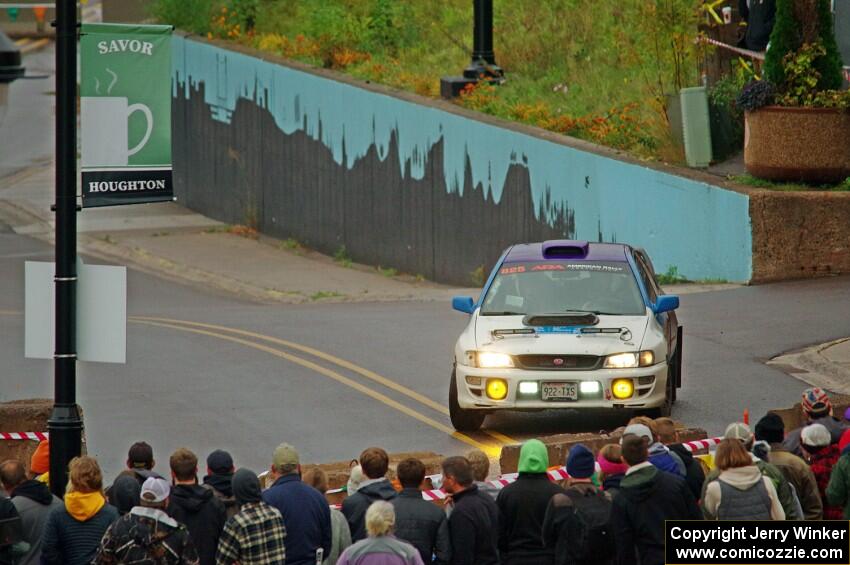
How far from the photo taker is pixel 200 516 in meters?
9.43

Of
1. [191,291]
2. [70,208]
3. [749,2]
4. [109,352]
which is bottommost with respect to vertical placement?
[191,291]

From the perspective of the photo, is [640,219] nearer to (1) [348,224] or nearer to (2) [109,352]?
(1) [348,224]

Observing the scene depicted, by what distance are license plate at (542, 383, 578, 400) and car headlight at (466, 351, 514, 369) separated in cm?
42

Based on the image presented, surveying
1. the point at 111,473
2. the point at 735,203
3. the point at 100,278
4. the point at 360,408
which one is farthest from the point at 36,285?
the point at 735,203

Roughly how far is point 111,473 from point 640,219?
12.8 m

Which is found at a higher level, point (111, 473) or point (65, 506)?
point (65, 506)

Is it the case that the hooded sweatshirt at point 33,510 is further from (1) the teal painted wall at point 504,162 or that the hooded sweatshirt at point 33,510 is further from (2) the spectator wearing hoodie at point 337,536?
(1) the teal painted wall at point 504,162

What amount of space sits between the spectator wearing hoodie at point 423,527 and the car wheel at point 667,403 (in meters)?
6.06

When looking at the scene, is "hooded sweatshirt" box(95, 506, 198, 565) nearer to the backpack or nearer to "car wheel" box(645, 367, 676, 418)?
the backpack

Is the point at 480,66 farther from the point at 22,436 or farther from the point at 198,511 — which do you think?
the point at 198,511

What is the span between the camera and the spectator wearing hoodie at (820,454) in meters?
10.8

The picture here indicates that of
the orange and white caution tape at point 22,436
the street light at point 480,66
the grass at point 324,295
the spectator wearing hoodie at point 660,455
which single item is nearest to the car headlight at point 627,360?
the spectator wearing hoodie at point 660,455

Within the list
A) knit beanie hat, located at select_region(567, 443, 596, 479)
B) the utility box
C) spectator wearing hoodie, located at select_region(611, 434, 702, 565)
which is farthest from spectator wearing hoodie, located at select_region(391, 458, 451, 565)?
the utility box

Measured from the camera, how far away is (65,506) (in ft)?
30.0
